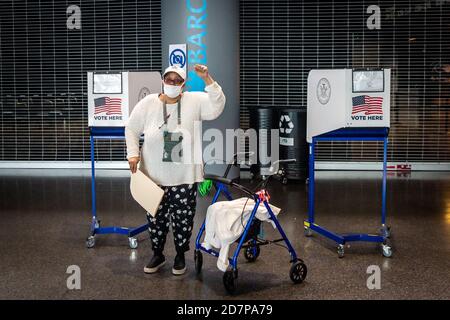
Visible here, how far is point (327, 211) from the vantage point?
21.4 feet

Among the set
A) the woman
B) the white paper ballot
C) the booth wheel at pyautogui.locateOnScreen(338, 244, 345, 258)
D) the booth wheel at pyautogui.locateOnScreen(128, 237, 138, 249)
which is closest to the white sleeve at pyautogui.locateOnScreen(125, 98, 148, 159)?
the woman

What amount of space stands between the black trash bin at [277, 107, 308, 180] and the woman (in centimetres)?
446

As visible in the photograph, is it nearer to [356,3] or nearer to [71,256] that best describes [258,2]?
[356,3]

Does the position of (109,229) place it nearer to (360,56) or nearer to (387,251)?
(387,251)

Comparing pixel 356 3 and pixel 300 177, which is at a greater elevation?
pixel 356 3

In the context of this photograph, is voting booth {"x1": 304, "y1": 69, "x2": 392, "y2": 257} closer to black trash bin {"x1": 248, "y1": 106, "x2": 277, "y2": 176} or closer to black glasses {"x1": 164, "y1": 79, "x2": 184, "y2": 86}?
black glasses {"x1": 164, "y1": 79, "x2": 184, "y2": 86}

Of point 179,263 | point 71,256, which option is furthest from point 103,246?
point 179,263

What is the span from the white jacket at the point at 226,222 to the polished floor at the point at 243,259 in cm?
28

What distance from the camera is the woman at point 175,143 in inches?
162

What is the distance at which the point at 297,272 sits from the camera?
4.00 metres

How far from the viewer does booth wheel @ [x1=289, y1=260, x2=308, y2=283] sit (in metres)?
3.98

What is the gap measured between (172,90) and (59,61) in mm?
6702

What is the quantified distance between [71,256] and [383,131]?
9.17 feet

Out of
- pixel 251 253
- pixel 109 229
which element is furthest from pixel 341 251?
pixel 109 229
